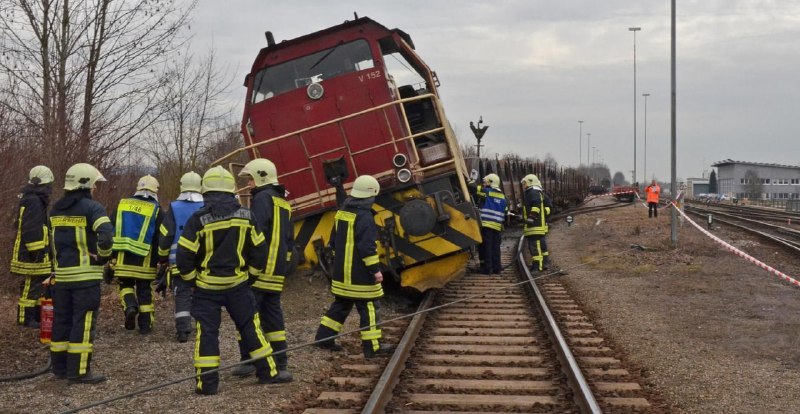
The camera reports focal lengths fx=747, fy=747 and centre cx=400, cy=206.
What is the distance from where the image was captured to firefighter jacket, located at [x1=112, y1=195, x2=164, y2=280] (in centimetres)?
778

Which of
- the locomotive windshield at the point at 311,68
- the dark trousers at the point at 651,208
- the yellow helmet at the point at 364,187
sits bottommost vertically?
the dark trousers at the point at 651,208

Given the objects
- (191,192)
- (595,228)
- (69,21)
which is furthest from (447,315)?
(595,228)

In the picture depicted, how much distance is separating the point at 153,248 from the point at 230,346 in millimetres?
1392

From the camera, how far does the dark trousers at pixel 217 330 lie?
18.8ft

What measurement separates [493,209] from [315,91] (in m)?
4.55

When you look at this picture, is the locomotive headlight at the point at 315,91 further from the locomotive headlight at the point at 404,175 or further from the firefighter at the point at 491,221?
Answer: the firefighter at the point at 491,221

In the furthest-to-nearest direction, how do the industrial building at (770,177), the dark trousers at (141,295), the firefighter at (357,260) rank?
the industrial building at (770,177), the dark trousers at (141,295), the firefighter at (357,260)

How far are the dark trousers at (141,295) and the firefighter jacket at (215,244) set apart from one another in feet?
7.85

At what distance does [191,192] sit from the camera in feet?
25.8

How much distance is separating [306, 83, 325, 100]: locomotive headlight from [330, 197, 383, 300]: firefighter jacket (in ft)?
8.97

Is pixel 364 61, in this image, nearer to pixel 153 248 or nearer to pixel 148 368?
pixel 153 248

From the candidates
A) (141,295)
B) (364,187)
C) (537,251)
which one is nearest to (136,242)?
(141,295)

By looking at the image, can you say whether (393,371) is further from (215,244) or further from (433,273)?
(433,273)

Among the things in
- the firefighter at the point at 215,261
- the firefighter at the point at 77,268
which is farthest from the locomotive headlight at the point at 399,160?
the firefighter at the point at 77,268
